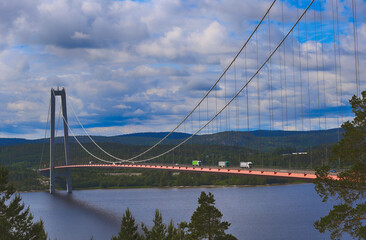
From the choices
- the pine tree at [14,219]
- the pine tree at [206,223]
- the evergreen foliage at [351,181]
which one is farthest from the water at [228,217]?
the evergreen foliage at [351,181]

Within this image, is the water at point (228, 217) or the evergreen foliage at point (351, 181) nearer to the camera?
the evergreen foliage at point (351, 181)

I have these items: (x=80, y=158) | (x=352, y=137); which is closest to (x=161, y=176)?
(x=80, y=158)

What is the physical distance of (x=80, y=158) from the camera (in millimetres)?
100125

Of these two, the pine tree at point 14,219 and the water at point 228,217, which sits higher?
the pine tree at point 14,219

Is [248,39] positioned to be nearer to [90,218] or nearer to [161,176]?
[90,218]

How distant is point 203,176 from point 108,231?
61.7m

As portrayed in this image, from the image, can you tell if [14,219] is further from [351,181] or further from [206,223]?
[351,181]

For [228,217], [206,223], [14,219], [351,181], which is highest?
[351,181]

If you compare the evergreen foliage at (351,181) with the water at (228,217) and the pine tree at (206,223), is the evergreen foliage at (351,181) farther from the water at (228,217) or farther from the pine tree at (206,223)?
the water at (228,217)

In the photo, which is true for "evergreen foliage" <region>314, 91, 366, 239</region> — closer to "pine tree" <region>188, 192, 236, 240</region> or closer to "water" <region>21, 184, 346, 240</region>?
"pine tree" <region>188, 192, 236, 240</region>

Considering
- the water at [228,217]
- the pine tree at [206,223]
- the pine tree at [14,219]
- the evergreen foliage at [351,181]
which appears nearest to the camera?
the evergreen foliage at [351,181]

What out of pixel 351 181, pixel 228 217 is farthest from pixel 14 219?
pixel 228 217

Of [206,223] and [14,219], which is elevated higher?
[14,219]

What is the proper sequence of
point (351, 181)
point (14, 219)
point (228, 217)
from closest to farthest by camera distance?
point (351, 181) < point (14, 219) < point (228, 217)
